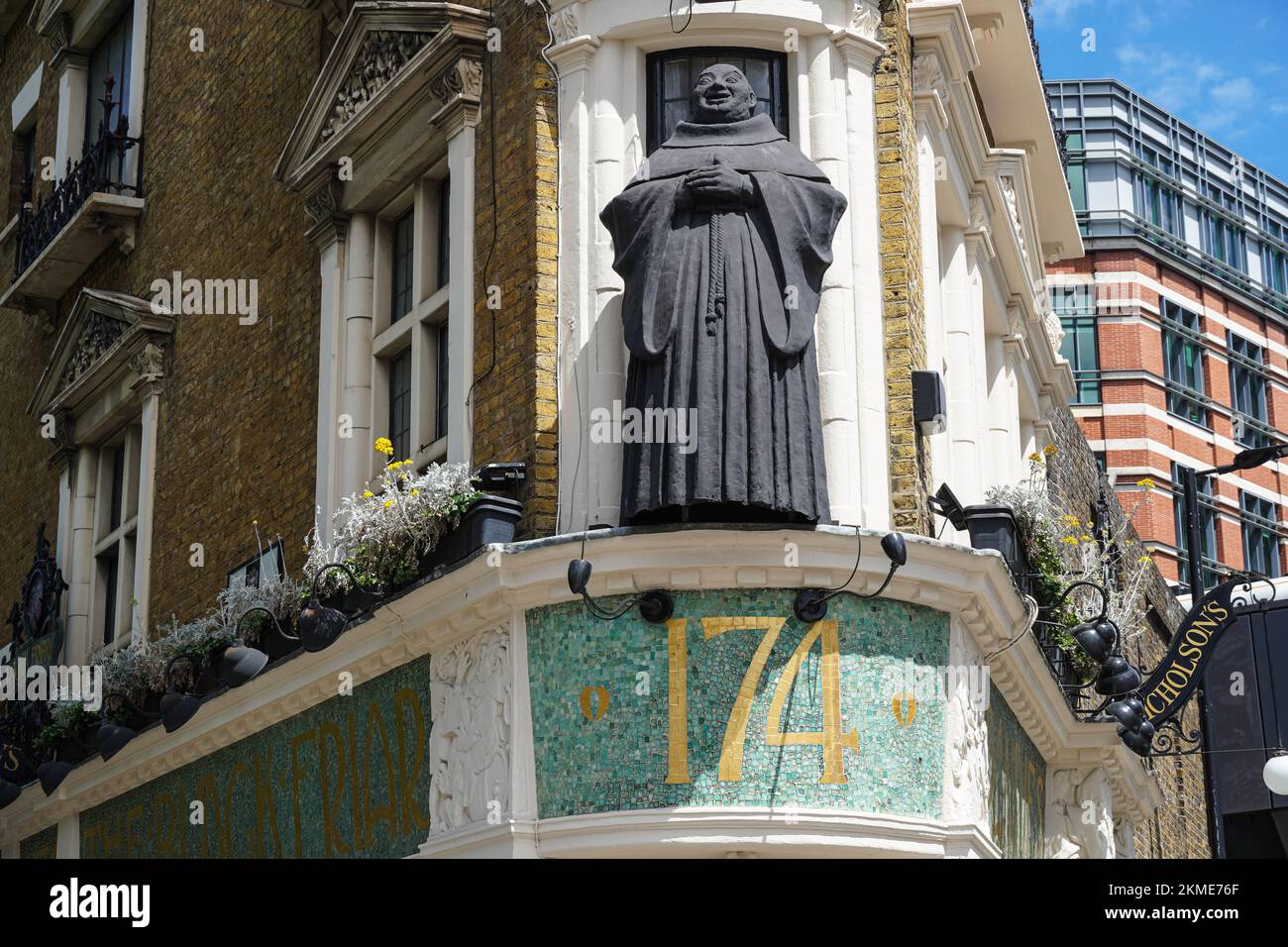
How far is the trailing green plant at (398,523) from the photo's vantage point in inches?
580

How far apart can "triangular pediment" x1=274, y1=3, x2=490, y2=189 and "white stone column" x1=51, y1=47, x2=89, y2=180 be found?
6.49 m

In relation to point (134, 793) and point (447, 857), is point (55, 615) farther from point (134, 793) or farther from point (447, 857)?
point (447, 857)

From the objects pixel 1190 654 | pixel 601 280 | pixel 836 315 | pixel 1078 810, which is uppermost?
pixel 601 280

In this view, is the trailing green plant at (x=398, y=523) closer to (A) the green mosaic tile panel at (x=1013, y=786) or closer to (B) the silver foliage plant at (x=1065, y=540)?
(A) the green mosaic tile panel at (x=1013, y=786)

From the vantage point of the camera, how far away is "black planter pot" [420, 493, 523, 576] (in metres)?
14.2

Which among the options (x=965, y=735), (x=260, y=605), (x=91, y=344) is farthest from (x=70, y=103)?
(x=965, y=735)

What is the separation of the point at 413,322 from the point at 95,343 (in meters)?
6.10

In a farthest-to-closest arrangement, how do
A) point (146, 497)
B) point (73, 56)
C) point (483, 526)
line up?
point (73, 56)
point (146, 497)
point (483, 526)

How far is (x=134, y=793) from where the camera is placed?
18719 millimetres

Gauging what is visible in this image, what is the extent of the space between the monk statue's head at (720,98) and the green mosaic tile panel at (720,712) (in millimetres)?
3371

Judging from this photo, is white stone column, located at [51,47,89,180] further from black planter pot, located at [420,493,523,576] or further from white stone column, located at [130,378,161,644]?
black planter pot, located at [420,493,523,576]

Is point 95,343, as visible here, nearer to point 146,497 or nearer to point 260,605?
point 146,497

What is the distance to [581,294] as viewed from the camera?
15070 mm

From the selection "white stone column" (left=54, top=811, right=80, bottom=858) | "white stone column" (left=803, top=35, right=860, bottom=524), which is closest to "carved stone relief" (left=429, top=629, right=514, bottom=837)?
"white stone column" (left=803, top=35, right=860, bottom=524)
